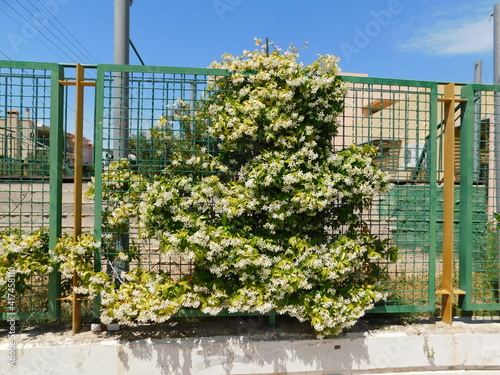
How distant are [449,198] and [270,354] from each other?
237 cm

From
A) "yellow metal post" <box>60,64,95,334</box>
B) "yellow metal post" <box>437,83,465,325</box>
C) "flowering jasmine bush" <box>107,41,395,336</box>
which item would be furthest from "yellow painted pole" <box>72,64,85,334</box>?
"yellow metal post" <box>437,83,465,325</box>

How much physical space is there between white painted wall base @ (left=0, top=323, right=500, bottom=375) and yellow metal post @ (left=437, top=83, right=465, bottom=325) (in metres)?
0.33

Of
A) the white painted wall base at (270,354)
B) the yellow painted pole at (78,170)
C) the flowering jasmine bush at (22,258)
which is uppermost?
the yellow painted pole at (78,170)

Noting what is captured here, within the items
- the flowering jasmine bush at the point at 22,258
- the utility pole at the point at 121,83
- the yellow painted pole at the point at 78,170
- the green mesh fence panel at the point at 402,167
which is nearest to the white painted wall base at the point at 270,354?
the yellow painted pole at the point at 78,170

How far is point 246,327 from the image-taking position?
341 cm

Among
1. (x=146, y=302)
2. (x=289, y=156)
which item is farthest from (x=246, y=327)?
(x=289, y=156)

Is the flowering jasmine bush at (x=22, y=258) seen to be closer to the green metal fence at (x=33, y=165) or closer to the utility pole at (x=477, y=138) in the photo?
the green metal fence at (x=33, y=165)

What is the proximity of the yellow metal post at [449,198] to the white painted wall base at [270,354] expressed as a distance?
0.33m

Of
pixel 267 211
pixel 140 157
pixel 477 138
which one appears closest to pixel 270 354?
pixel 267 211

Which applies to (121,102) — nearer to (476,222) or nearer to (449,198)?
(449,198)

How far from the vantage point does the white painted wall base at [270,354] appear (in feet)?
10.0

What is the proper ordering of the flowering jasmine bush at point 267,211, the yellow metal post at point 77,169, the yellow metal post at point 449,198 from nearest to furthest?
the flowering jasmine bush at point 267,211, the yellow metal post at point 77,169, the yellow metal post at point 449,198

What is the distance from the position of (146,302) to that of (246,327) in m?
1.03

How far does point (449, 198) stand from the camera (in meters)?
3.58
